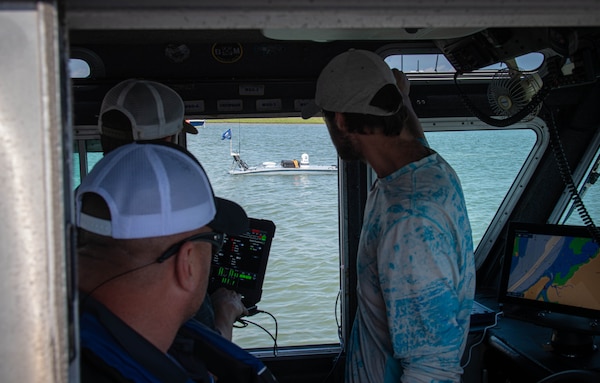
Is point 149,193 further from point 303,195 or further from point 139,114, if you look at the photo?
point 303,195

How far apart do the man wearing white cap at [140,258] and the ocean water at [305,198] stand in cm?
220

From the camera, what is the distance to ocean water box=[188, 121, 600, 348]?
3.83 m

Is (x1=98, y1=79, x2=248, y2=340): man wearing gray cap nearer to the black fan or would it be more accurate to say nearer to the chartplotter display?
the chartplotter display

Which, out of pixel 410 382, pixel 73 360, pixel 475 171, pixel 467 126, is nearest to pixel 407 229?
pixel 410 382

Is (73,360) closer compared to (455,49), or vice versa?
(73,360)

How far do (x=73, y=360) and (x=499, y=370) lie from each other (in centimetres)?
282

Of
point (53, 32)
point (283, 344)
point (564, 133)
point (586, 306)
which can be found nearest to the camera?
point (53, 32)

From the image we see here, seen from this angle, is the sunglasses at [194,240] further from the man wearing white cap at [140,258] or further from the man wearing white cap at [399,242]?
the man wearing white cap at [399,242]

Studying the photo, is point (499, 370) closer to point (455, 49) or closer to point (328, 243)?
point (455, 49)

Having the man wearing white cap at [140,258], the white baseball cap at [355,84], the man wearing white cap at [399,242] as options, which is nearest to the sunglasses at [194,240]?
the man wearing white cap at [140,258]

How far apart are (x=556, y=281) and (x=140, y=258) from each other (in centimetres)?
256

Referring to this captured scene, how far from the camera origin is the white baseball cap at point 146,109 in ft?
8.18

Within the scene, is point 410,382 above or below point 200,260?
Answer: below

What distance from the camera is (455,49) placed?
2760mm
